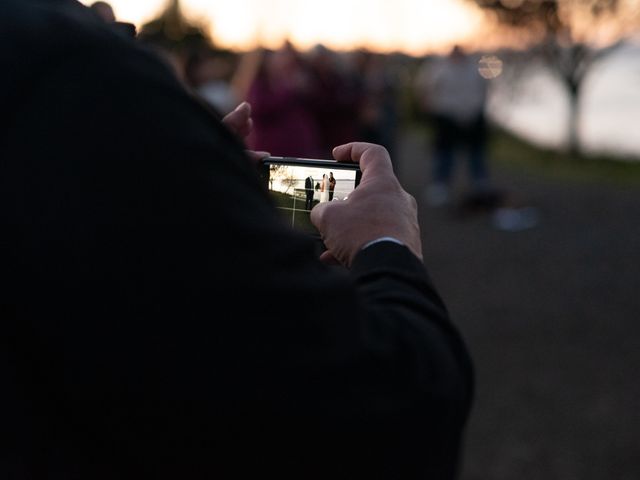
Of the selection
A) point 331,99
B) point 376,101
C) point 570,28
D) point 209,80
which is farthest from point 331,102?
point 570,28

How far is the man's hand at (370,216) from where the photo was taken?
3.78 ft

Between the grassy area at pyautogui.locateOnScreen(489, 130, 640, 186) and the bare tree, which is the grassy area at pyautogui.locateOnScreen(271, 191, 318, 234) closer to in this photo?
the grassy area at pyautogui.locateOnScreen(489, 130, 640, 186)

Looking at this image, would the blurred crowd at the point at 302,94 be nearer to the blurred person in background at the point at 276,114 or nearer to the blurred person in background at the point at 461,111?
the blurred person in background at the point at 276,114

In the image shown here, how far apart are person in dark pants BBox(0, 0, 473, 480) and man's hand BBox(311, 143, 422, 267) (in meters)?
0.22

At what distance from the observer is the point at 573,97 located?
19.0m

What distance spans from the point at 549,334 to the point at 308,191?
183 inches

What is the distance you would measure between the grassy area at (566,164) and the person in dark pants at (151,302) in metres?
12.7

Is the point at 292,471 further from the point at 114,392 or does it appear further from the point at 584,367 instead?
the point at 584,367

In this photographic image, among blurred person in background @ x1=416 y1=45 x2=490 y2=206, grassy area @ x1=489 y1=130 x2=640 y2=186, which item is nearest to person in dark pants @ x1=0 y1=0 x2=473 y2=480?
blurred person in background @ x1=416 y1=45 x2=490 y2=206

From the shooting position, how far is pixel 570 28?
1842cm

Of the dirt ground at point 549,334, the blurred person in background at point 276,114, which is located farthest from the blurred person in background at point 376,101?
the blurred person in background at point 276,114

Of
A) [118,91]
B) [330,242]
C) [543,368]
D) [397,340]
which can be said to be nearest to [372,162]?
[330,242]

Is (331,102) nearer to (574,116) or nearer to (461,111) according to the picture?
(461,111)

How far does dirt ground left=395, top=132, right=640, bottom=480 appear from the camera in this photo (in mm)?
4227
